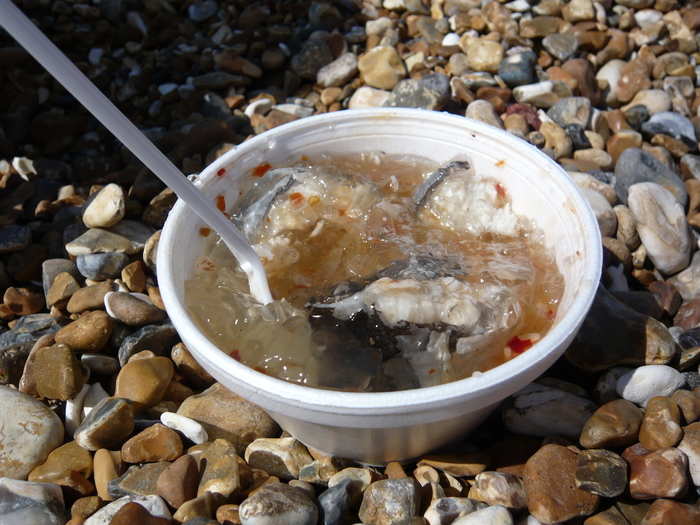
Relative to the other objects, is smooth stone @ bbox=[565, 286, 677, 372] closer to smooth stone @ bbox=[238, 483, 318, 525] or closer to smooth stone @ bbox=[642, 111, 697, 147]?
smooth stone @ bbox=[238, 483, 318, 525]

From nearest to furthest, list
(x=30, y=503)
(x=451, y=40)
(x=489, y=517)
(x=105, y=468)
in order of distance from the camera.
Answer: (x=489, y=517), (x=30, y=503), (x=105, y=468), (x=451, y=40)

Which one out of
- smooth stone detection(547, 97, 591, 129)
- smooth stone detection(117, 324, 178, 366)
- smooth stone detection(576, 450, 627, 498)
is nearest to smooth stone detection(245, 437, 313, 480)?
smooth stone detection(117, 324, 178, 366)

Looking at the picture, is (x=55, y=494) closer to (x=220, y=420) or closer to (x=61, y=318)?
(x=220, y=420)

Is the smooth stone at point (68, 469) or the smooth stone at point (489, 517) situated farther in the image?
the smooth stone at point (68, 469)

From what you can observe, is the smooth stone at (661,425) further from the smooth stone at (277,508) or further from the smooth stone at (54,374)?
the smooth stone at (54,374)

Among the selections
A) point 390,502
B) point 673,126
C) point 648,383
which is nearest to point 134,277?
point 390,502

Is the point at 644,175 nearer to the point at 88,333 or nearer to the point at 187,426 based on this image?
the point at 187,426

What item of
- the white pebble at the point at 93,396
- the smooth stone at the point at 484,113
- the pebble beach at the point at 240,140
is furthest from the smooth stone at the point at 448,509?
the smooth stone at the point at 484,113
